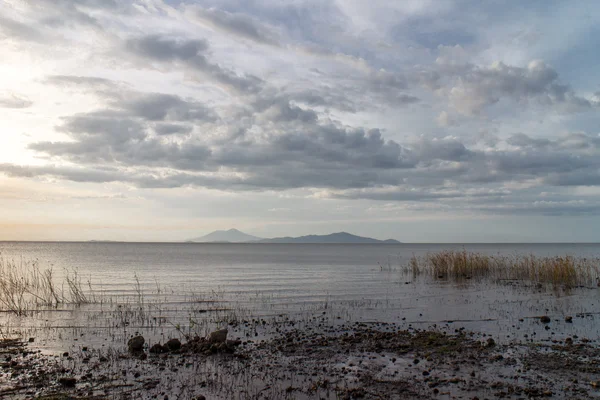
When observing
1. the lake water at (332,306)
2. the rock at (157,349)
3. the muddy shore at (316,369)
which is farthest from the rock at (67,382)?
the lake water at (332,306)

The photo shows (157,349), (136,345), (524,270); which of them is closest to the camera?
(157,349)

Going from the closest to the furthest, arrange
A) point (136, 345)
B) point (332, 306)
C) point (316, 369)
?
point (316, 369)
point (136, 345)
point (332, 306)

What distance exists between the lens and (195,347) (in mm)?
14672

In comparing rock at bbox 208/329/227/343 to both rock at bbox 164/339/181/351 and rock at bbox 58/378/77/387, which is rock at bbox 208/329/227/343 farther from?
rock at bbox 58/378/77/387

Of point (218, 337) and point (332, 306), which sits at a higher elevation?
point (218, 337)

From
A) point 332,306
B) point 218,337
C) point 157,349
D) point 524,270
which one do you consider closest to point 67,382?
point 157,349

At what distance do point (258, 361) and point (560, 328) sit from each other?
1338cm

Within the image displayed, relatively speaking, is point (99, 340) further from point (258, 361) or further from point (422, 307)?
point (422, 307)

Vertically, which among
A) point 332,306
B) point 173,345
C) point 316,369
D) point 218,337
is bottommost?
point 332,306

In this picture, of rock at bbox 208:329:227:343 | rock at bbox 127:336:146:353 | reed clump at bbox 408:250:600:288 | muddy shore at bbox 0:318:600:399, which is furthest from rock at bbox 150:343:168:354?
reed clump at bbox 408:250:600:288

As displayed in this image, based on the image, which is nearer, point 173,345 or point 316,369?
point 316,369

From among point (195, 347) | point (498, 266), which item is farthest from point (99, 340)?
point (498, 266)

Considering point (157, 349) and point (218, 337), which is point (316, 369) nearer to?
point (218, 337)

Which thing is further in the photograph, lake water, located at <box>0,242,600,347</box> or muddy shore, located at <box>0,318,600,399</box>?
lake water, located at <box>0,242,600,347</box>
